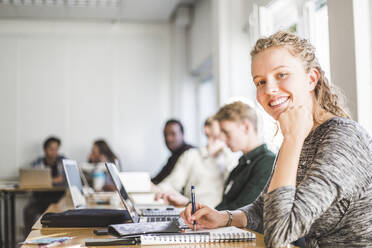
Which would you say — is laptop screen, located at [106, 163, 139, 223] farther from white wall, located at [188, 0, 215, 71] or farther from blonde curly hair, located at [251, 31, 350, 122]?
white wall, located at [188, 0, 215, 71]

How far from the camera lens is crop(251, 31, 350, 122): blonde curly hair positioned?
1.32 meters

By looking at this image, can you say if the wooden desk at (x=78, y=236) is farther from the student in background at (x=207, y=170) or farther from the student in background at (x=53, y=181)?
the student in background at (x=53, y=181)

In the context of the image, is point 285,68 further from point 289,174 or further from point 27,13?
point 27,13

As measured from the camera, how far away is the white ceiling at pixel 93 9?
529 cm

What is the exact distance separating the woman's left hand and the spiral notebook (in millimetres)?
372

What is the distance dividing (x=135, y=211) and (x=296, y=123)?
3.09 feet

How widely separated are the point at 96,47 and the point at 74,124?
1.10 meters

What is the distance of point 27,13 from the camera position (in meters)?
5.75

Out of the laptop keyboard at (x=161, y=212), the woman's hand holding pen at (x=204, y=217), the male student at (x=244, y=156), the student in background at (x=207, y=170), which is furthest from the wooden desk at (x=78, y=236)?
the student in background at (x=207, y=170)

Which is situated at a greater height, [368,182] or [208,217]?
[368,182]

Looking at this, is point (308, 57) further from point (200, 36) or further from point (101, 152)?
point (101, 152)

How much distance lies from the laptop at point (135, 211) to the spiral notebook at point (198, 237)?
445 millimetres

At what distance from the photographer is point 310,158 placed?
4.32 ft

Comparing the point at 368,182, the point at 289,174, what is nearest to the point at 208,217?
the point at 289,174
